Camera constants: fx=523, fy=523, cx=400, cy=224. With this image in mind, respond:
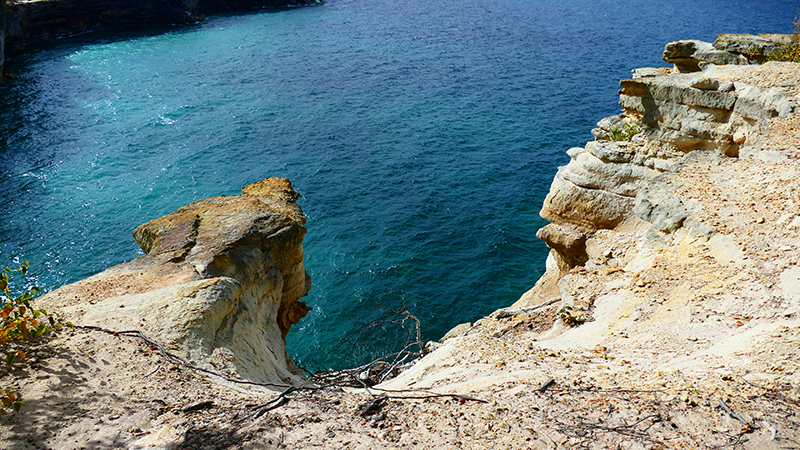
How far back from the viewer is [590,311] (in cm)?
1150

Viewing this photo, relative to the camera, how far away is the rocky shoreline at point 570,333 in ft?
22.5

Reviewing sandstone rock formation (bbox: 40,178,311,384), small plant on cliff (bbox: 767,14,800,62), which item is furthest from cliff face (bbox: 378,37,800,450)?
sandstone rock formation (bbox: 40,178,311,384)

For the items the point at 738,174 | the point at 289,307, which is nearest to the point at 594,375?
the point at 738,174

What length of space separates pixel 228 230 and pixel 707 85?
47.3 ft

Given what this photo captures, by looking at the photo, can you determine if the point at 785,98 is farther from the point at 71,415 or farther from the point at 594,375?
the point at 71,415

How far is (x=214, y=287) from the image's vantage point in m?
10.9

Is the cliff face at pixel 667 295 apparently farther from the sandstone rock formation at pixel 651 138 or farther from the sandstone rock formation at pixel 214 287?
the sandstone rock formation at pixel 214 287

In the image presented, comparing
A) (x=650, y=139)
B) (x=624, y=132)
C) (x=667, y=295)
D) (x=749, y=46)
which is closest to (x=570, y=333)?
(x=667, y=295)

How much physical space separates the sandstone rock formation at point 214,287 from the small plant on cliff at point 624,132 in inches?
445

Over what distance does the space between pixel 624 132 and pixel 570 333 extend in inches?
398

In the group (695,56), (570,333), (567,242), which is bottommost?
(567,242)

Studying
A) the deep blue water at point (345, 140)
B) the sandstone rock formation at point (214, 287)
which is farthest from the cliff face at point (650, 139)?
the sandstone rock formation at point (214, 287)

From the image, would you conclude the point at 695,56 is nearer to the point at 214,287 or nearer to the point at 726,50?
the point at 726,50

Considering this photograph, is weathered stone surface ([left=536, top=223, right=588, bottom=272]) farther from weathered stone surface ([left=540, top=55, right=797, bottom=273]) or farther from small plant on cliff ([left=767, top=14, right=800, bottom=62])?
small plant on cliff ([left=767, top=14, right=800, bottom=62])
